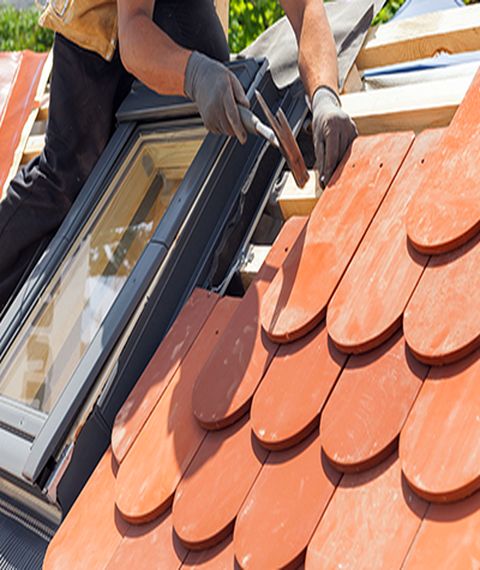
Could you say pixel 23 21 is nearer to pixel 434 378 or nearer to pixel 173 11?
pixel 173 11

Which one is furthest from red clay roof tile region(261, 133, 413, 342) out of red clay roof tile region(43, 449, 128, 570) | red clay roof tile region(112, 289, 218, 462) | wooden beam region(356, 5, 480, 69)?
wooden beam region(356, 5, 480, 69)

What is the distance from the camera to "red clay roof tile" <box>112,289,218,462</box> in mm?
1445

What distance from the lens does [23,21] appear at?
267 inches

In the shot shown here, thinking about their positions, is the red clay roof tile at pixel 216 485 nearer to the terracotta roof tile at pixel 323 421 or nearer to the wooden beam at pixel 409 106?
the terracotta roof tile at pixel 323 421

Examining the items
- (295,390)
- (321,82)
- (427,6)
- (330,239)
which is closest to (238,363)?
(295,390)

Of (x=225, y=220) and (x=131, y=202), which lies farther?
(x=131, y=202)

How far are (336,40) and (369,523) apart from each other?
1.58 meters

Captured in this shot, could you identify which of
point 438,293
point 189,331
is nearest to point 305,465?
point 438,293

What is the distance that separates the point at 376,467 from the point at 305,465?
133mm

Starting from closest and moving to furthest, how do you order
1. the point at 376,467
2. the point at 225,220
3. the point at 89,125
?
the point at 376,467
the point at 225,220
the point at 89,125

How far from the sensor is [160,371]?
5.00 ft

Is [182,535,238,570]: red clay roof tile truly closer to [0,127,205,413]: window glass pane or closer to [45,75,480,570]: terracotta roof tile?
[45,75,480,570]: terracotta roof tile

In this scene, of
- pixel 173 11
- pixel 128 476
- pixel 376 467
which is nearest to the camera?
pixel 376 467

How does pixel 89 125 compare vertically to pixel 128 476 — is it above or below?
above
